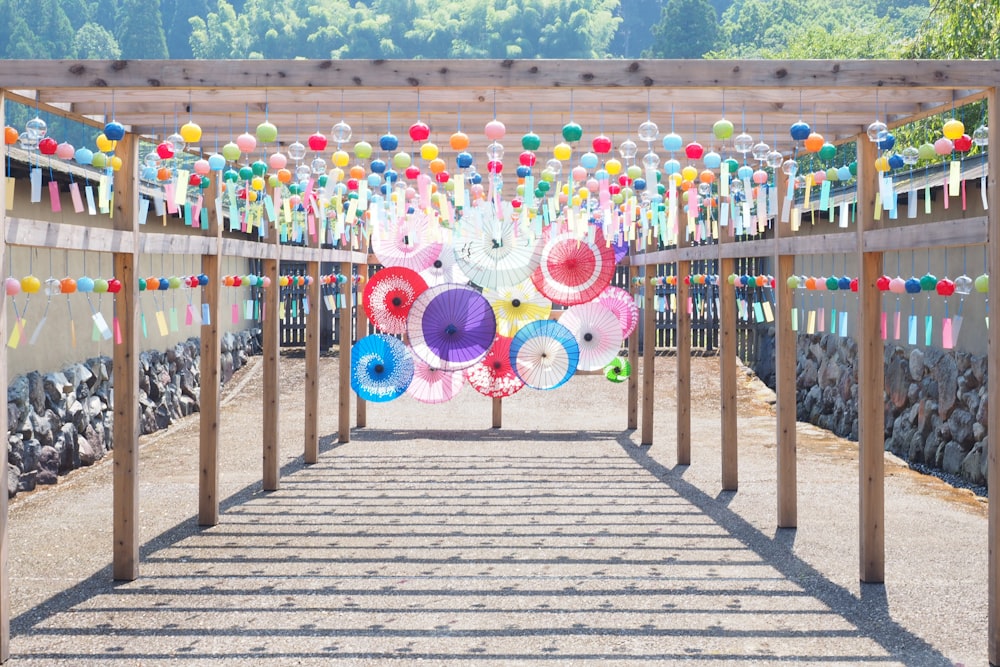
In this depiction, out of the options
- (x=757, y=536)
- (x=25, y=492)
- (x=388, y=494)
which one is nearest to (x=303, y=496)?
(x=388, y=494)

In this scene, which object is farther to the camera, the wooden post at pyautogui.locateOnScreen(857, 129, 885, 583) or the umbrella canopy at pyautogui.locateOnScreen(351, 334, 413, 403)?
the umbrella canopy at pyautogui.locateOnScreen(351, 334, 413, 403)

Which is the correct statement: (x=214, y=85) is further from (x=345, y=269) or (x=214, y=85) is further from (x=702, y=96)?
(x=345, y=269)

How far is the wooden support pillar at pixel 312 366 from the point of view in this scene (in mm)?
10250

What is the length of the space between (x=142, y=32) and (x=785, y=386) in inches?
3109

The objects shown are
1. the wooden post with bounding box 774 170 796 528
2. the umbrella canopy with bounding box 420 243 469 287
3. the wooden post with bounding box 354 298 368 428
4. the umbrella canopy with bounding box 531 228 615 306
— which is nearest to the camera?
the wooden post with bounding box 774 170 796 528

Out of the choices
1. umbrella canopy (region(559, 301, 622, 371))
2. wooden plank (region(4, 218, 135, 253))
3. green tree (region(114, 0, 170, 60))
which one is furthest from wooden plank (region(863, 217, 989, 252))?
green tree (region(114, 0, 170, 60))

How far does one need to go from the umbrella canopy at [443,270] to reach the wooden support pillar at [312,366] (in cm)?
124

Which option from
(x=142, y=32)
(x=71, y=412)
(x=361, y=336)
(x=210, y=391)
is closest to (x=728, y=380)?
(x=210, y=391)

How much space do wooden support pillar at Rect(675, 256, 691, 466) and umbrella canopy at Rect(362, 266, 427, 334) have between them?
2665 mm

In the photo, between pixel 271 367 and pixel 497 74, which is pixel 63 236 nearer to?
pixel 497 74

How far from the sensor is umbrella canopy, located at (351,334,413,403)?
10.4 m

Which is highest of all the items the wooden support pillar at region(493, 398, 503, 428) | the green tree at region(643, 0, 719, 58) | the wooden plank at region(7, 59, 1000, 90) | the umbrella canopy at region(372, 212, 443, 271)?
the green tree at region(643, 0, 719, 58)

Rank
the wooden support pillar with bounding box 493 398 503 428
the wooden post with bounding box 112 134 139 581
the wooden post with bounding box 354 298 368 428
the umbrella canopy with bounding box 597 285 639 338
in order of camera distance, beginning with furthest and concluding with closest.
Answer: the wooden support pillar with bounding box 493 398 503 428
the wooden post with bounding box 354 298 368 428
the umbrella canopy with bounding box 597 285 639 338
the wooden post with bounding box 112 134 139 581

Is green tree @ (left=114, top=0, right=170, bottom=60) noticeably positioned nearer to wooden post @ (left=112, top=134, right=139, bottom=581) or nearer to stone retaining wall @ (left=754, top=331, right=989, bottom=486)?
stone retaining wall @ (left=754, top=331, right=989, bottom=486)
